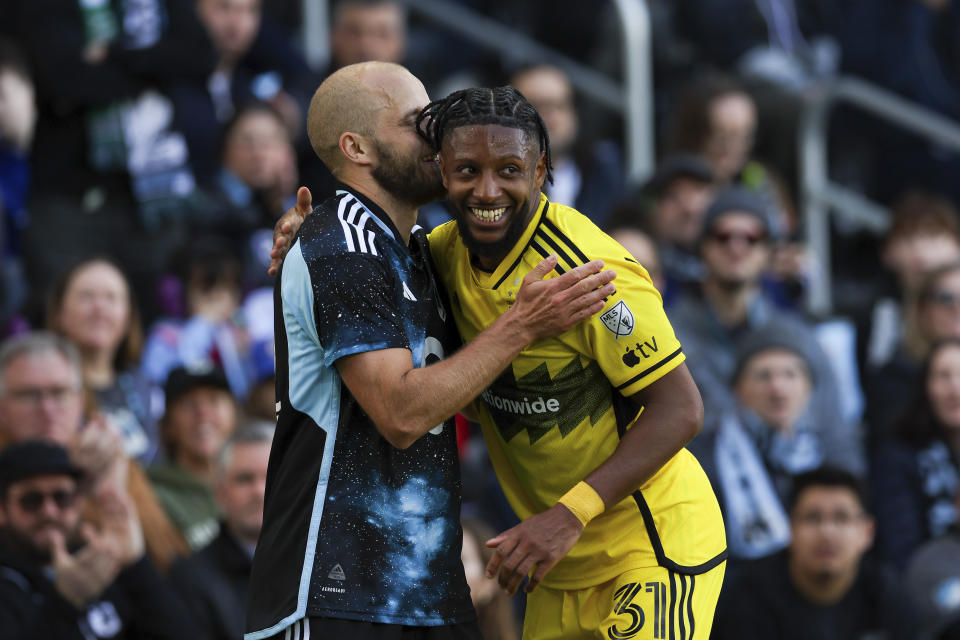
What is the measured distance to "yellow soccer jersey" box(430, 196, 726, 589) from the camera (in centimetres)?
423

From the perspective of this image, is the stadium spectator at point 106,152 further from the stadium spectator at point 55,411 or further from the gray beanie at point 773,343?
the gray beanie at point 773,343

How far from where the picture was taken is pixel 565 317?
411cm

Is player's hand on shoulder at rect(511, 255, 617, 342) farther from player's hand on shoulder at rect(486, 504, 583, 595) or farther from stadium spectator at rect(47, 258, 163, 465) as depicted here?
stadium spectator at rect(47, 258, 163, 465)

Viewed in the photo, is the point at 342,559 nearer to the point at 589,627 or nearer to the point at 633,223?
the point at 589,627

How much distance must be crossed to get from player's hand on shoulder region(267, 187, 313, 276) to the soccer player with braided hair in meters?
0.42

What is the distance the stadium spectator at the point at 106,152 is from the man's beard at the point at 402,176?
4039 mm

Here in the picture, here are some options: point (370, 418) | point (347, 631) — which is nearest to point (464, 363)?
point (370, 418)

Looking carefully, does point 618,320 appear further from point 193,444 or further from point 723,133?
point 723,133

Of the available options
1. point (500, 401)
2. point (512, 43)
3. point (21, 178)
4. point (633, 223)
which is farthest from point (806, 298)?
point (500, 401)

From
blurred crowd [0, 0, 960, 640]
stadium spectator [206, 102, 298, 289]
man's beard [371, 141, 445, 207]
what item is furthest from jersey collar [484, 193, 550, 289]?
stadium spectator [206, 102, 298, 289]

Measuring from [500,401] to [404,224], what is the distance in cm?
56

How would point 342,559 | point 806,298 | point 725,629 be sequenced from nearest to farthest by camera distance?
1. point 342,559
2. point 725,629
3. point 806,298

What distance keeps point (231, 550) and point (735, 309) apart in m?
2.89

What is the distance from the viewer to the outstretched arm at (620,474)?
409 cm
